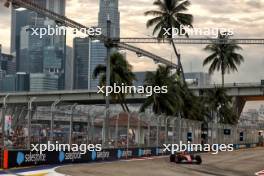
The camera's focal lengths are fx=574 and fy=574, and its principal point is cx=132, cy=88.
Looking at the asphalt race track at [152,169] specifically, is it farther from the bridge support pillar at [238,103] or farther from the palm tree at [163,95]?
the bridge support pillar at [238,103]

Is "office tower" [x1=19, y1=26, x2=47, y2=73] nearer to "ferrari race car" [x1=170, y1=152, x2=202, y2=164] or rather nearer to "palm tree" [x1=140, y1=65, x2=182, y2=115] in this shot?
"palm tree" [x1=140, y1=65, x2=182, y2=115]

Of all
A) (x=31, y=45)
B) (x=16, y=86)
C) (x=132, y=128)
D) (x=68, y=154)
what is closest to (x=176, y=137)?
(x=132, y=128)

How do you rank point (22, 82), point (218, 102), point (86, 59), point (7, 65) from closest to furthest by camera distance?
point (218, 102) < point (86, 59) < point (22, 82) < point (7, 65)

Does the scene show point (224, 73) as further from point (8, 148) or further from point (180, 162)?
point (8, 148)

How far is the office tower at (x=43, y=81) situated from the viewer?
154 meters

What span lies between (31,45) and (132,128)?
142 meters

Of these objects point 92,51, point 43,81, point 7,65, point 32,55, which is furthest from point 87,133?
point 32,55

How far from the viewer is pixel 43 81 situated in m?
158

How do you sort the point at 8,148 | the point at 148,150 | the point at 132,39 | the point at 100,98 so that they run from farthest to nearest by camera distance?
the point at 100,98
the point at 132,39
the point at 148,150
the point at 8,148

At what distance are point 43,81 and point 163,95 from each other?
9765 centimetres

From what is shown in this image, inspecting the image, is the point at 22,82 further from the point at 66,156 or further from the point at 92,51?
the point at 66,156

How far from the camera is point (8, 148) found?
23.2 m

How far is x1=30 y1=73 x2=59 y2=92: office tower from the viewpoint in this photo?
505ft

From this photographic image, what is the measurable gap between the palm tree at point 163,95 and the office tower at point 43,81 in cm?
8677
